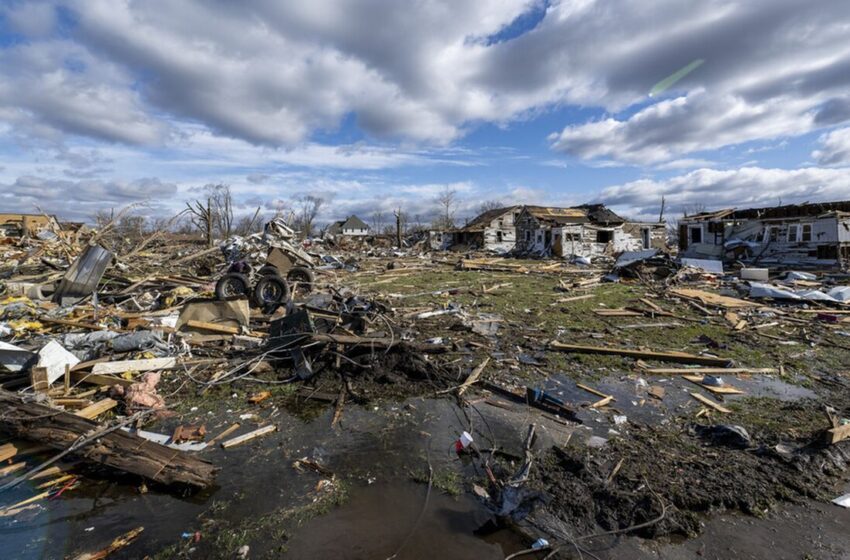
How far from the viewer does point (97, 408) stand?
5.07m

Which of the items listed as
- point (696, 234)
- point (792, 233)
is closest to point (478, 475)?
point (792, 233)

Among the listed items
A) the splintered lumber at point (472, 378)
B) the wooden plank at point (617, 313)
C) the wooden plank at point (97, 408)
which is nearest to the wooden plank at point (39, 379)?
the wooden plank at point (97, 408)

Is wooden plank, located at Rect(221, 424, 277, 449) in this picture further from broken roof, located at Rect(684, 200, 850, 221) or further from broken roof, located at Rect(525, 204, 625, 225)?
broken roof, located at Rect(525, 204, 625, 225)

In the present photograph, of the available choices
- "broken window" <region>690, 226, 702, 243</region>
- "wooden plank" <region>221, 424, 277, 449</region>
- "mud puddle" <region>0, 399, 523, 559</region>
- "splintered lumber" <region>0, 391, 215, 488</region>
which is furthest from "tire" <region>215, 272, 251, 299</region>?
"broken window" <region>690, 226, 702, 243</region>

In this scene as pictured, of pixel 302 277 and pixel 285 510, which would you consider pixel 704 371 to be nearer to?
pixel 285 510

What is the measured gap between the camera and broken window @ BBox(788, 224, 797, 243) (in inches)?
860

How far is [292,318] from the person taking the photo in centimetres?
681

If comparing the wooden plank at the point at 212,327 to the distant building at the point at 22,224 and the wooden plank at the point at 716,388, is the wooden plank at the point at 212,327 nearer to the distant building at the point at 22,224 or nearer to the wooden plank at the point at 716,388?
the wooden plank at the point at 716,388

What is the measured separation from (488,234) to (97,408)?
122 feet

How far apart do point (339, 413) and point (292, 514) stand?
1.92 metres

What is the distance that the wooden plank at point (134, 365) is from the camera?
5.92 metres

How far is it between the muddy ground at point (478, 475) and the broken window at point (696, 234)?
21761 mm

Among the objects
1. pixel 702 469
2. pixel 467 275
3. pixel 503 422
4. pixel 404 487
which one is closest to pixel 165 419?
pixel 404 487

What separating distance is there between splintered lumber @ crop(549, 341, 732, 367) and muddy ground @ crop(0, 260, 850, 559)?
0.40 metres
